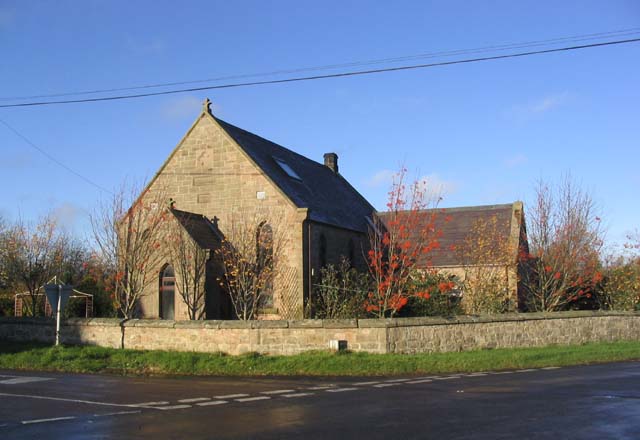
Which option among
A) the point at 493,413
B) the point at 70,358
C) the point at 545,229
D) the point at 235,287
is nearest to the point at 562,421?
the point at 493,413

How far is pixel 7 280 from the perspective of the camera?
44.5 metres

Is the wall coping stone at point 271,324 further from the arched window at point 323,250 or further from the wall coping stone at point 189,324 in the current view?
the arched window at point 323,250

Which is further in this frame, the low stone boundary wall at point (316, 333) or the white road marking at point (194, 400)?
the low stone boundary wall at point (316, 333)

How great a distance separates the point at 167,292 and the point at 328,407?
54.6 feet

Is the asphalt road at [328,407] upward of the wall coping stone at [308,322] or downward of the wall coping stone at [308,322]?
downward

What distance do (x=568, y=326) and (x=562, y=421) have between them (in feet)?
48.9

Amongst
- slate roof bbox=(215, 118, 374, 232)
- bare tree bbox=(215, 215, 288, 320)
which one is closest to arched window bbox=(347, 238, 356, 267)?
slate roof bbox=(215, 118, 374, 232)

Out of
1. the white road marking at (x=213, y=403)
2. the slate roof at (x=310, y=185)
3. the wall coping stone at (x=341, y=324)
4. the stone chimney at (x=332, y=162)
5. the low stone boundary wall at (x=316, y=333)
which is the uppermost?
the stone chimney at (x=332, y=162)

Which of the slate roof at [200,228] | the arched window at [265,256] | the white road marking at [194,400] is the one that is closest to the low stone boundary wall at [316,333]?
the slate roof at [200,228]

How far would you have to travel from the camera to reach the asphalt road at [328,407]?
379 inches

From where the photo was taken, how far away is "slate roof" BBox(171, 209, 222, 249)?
26.9 metres

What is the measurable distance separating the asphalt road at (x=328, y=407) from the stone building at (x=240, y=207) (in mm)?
9883

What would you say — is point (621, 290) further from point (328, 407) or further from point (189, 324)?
point (328, 407)

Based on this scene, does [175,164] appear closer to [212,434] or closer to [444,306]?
[444,306]
